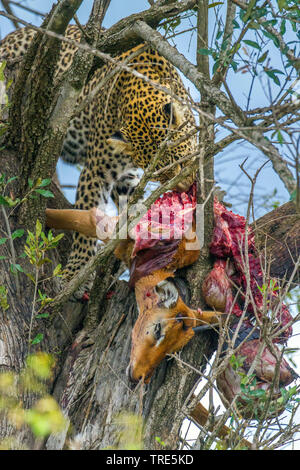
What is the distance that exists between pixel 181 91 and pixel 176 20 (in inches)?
54.0

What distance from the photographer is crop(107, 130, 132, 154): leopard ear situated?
6151mm

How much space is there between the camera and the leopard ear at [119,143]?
20.2 ft

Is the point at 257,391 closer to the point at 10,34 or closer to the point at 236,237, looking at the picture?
the point at 236,237

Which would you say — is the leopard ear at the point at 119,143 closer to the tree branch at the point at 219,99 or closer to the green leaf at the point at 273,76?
the tree branch at the point at 219,99

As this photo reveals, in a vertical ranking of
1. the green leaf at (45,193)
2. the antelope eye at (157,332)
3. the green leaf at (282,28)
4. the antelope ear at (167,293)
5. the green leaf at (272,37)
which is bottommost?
the antelope eye at (157,332)

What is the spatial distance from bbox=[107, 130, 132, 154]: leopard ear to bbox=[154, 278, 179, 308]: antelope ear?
1.80 metres

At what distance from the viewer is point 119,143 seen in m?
6.16

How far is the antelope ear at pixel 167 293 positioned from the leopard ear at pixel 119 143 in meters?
1.80

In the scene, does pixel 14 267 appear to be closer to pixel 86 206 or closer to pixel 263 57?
pixel 86 206

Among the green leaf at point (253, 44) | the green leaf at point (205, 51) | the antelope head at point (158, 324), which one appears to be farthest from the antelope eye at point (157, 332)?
the green leaf at point (253, 44)

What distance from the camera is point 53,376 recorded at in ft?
15.6

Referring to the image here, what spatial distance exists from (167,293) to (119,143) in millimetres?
1973

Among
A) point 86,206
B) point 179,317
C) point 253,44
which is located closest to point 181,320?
point 179,317

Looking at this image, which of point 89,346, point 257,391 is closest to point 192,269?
point 89,346
